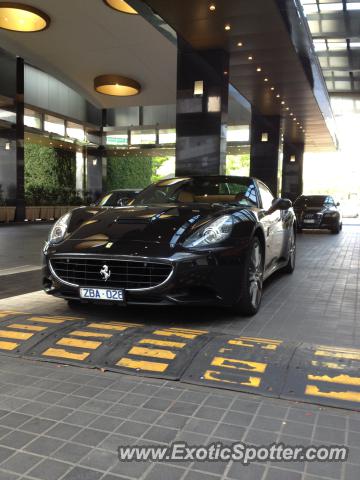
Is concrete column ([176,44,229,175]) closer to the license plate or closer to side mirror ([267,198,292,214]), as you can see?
side mirror ([267,198,292,214])

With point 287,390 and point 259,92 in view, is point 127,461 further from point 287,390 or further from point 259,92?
point 259,92

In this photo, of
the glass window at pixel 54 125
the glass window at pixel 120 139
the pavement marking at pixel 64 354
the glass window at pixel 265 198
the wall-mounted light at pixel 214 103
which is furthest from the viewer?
the glass window at pixel 120 139

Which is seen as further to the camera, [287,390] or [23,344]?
[23,344]

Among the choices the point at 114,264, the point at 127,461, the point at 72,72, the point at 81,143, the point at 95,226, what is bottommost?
the point at 127,461

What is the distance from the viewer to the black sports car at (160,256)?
12.8ft

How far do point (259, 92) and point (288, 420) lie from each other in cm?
1684

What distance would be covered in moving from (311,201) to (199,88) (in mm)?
7024

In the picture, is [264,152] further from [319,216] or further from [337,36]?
[319,216]

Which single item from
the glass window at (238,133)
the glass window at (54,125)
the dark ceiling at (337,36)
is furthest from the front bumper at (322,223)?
the glass window at (54,125)

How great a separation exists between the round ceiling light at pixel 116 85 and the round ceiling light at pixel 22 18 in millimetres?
6297

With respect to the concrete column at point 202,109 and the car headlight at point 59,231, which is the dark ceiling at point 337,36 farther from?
the car headlight at point 59,231

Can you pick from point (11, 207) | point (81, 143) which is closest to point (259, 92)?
point (11, 207)

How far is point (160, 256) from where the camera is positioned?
3.86 metres

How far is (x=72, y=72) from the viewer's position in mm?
22781
